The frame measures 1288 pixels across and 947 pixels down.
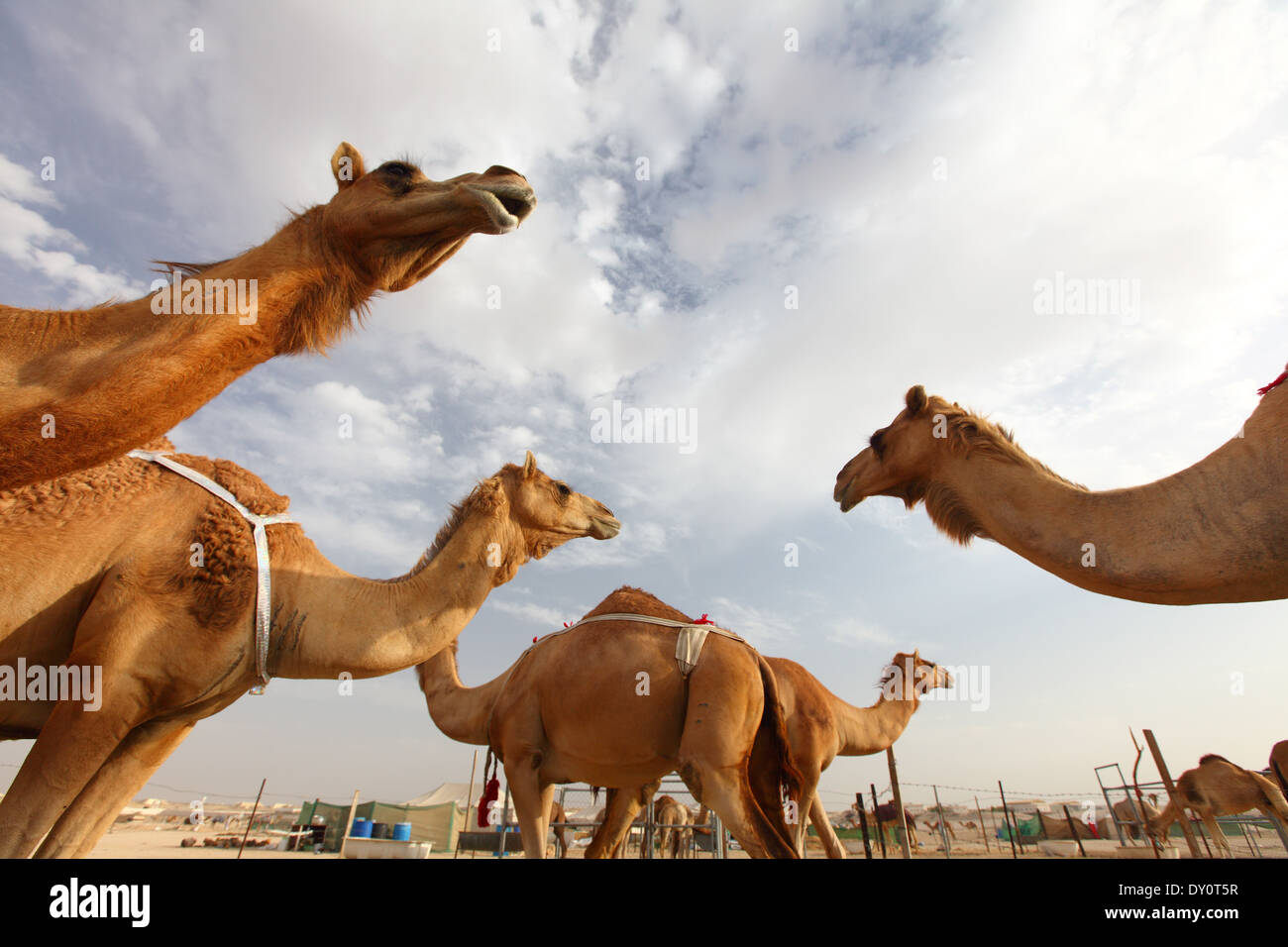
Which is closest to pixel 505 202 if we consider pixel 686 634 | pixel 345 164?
pixel 345 164

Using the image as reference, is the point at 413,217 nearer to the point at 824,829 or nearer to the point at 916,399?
the point at 916,399

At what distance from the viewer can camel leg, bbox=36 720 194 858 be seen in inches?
142

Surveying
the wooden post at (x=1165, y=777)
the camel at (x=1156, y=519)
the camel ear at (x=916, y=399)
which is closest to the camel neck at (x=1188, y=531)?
the camel at (x=1156, y=519)

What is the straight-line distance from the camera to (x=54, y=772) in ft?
10.6

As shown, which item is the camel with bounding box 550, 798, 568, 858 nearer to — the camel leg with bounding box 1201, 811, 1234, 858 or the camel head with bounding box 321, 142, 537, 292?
the camel head with bounding box 321, 142, 537, 292

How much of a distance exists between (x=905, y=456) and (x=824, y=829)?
→ 5740mm

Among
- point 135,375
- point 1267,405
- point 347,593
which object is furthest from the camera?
point 347,593

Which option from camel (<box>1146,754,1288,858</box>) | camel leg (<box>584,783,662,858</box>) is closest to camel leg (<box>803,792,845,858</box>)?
camel leg (<box>584,783,662,858</box>)

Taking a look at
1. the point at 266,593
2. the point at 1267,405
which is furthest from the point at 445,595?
the point at 1267,405

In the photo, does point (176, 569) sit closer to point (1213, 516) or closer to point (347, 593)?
point (347, 593)

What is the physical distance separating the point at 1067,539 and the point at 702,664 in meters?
3.39

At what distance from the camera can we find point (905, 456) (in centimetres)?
502

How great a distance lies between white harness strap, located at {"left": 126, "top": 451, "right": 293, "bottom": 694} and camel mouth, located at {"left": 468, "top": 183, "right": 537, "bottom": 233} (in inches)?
94.9

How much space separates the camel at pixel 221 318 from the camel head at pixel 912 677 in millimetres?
9979
